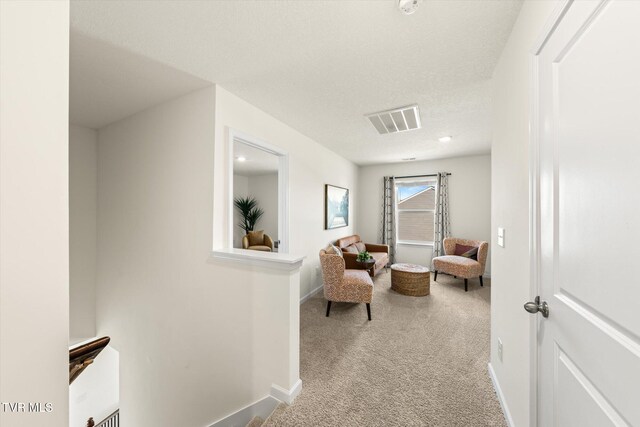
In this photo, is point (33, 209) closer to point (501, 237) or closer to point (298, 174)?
point (501, 237)

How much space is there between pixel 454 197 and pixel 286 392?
15.4ft

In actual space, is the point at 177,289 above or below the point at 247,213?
below

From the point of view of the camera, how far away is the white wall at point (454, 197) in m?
4.59

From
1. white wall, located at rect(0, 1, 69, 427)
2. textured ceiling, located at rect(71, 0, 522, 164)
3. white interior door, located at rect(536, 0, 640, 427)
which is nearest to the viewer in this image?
white wall, located at rect(0, 1, 69, 427)

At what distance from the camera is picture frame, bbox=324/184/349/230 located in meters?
4.10

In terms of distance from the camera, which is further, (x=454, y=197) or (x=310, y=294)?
(x=454, y=197)

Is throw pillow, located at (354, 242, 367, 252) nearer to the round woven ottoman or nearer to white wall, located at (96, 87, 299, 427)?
the round woven ottoman

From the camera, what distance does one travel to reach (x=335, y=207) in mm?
4438

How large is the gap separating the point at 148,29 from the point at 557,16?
2.10 metres

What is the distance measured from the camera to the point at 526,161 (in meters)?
1.13

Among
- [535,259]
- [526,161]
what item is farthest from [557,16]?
[535,259]

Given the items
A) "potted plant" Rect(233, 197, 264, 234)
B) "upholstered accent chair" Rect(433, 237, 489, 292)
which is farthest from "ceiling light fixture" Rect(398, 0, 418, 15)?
"potted plant" Rect(233, 197, 264, 234)

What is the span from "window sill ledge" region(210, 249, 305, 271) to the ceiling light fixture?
62.6 inches

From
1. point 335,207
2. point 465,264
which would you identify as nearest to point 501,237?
point 465,264
